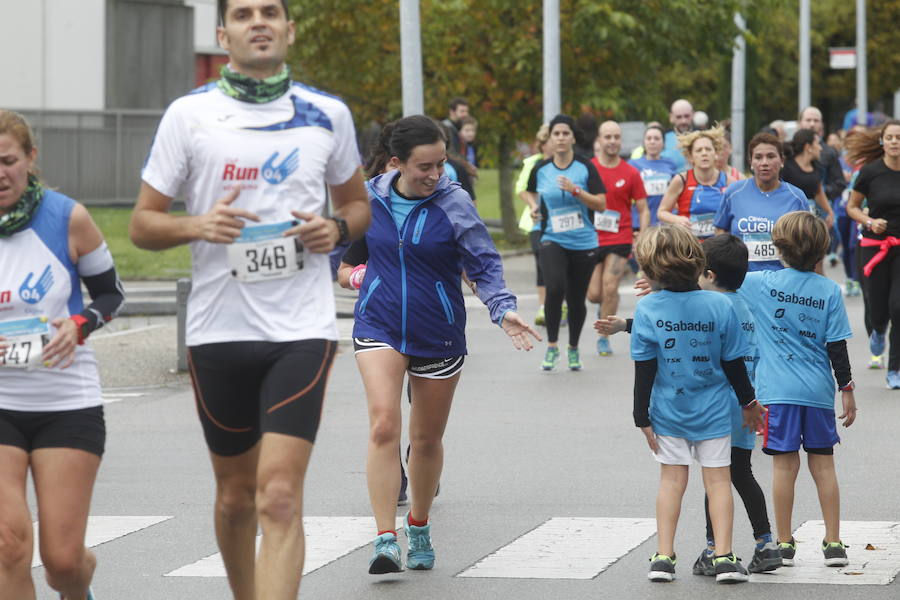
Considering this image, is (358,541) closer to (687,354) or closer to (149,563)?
(149,563)

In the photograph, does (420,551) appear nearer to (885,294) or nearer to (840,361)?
(840,361)

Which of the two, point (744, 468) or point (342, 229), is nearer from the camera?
point (342, 229)

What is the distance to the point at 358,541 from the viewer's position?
756 centimetres

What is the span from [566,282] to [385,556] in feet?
24.7

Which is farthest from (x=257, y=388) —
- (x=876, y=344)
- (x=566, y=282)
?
(x=876, y=344)

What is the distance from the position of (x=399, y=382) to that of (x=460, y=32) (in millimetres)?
22470

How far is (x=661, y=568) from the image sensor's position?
6.69m

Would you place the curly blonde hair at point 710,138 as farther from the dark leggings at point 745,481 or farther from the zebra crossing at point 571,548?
the dark leggings at point 745,481

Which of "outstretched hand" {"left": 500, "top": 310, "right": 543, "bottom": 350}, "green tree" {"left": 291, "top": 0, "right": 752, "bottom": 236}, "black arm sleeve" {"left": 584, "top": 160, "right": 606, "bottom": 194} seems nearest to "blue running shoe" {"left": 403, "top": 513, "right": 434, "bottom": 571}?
"outstretched hand" {"left": 500, "top": 310, "right": 543, "bottom": 350}

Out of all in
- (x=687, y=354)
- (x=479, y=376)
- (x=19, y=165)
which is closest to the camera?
(x=19, y=165)

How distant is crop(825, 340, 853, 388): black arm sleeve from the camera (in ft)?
23.2

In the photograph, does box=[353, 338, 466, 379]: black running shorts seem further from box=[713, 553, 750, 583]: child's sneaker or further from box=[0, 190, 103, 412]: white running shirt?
box=[0, 190, 103, 412]: white running shirt

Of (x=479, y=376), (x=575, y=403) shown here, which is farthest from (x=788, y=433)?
(x=479, y=376)

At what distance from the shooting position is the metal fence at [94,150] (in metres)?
38.2
